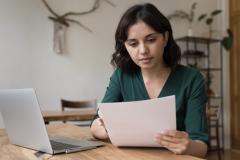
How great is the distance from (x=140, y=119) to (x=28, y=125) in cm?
40

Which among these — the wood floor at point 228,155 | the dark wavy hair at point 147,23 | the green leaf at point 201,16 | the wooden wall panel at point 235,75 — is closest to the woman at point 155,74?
the dark wavy hair at point 147,23

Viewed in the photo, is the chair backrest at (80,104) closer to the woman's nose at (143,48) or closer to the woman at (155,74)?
the woman at (155,74)

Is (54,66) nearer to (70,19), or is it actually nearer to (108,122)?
(70,19)

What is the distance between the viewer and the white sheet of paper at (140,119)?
0.97 m

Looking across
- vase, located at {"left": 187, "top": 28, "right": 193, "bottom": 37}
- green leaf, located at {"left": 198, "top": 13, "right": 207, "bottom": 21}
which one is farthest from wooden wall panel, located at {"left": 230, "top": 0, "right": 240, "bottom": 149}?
vase, located at {"left": 187, "top": 28, "right": 193, "bottom": 37}

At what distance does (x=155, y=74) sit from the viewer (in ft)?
4.61

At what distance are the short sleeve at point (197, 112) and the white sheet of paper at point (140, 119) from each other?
180mm

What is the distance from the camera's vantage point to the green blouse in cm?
120

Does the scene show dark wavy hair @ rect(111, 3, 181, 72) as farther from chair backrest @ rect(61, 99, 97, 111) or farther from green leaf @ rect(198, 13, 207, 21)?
green leaf @ rect(198, 13, 207, 21)

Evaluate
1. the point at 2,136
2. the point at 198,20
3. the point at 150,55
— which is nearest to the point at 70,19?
the point at 198,20

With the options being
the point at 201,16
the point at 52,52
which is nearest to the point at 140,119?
the point at 52,52

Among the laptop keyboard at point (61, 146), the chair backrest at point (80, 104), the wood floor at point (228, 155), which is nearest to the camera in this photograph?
the laptop keyboard at point (61, 146)

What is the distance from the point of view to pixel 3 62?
3545 millimetres

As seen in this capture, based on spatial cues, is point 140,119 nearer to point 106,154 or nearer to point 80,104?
point 106,154
